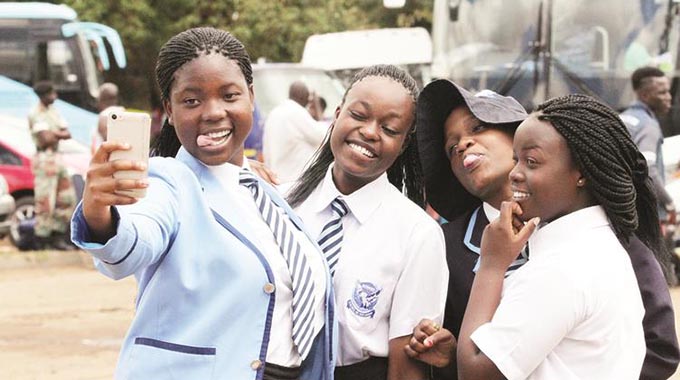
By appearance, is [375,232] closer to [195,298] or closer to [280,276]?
[280,276]

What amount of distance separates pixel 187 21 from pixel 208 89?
22.9m

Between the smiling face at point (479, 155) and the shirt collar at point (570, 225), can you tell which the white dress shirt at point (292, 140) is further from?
the shirt collar at point (570, 225)

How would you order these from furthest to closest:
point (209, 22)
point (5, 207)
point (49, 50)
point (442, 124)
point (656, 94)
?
point (209, 22) → point (49, 50) → point (5, 207) → point (656, 94) → point (442, 124)

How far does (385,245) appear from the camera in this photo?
312cm

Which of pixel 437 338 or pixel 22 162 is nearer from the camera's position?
→ pixel 437 338

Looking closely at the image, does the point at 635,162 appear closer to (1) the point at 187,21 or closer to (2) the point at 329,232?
(2) the point at 329,232

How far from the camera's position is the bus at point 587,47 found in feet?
38.0

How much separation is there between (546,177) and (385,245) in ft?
1.79

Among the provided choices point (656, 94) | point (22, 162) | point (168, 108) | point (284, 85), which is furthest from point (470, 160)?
point (22, 162)

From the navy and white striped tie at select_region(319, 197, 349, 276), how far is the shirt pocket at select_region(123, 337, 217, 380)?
1.75 feet

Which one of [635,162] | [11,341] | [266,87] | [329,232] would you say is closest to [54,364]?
[11,341]

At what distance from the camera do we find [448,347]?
297cm

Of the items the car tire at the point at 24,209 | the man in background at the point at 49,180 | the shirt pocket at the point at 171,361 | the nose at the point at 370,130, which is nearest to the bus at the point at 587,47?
the man in background at the point at 49,180

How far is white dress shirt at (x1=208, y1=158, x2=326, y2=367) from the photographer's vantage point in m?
2.78
